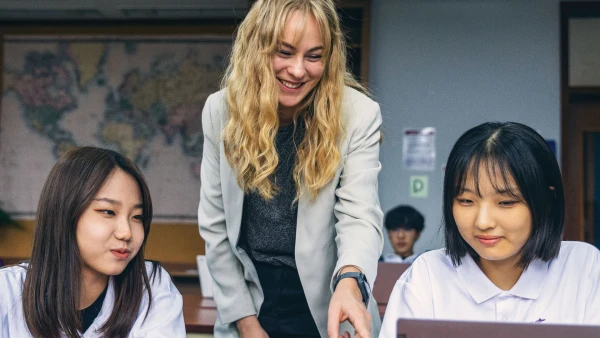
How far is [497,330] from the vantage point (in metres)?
1.00

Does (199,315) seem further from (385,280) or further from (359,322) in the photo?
(359,322)

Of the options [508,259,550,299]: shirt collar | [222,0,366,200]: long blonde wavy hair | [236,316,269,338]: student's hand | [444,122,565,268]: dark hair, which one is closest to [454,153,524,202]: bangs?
[444,122,565,268]: dark hair

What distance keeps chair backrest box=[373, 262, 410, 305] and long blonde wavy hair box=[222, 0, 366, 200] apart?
601 mm

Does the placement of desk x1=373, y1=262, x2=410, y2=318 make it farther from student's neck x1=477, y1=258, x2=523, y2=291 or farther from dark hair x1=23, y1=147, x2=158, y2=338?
dark hair x1=23, y1=147, x2=158, y2=338

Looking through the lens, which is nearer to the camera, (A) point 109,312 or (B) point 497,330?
(B) point 497,330

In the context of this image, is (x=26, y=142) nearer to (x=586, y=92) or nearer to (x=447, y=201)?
(x=586, y=92)

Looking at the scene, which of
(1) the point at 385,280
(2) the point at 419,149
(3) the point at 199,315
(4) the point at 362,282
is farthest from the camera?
(2) the point at 419,149

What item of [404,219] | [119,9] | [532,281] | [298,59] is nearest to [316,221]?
[298,59]

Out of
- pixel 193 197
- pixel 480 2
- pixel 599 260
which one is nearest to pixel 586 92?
pixel 480 2

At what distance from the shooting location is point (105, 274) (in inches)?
65.3

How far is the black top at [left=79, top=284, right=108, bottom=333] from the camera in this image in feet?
5.25

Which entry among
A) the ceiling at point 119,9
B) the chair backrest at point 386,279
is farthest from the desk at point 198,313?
the ceiling at point 119,9

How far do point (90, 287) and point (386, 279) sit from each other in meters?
0.88

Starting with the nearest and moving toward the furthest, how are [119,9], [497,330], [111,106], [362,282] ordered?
1. [497,330]
2. [362,282]
3. [119,9]
4. [111,106]
